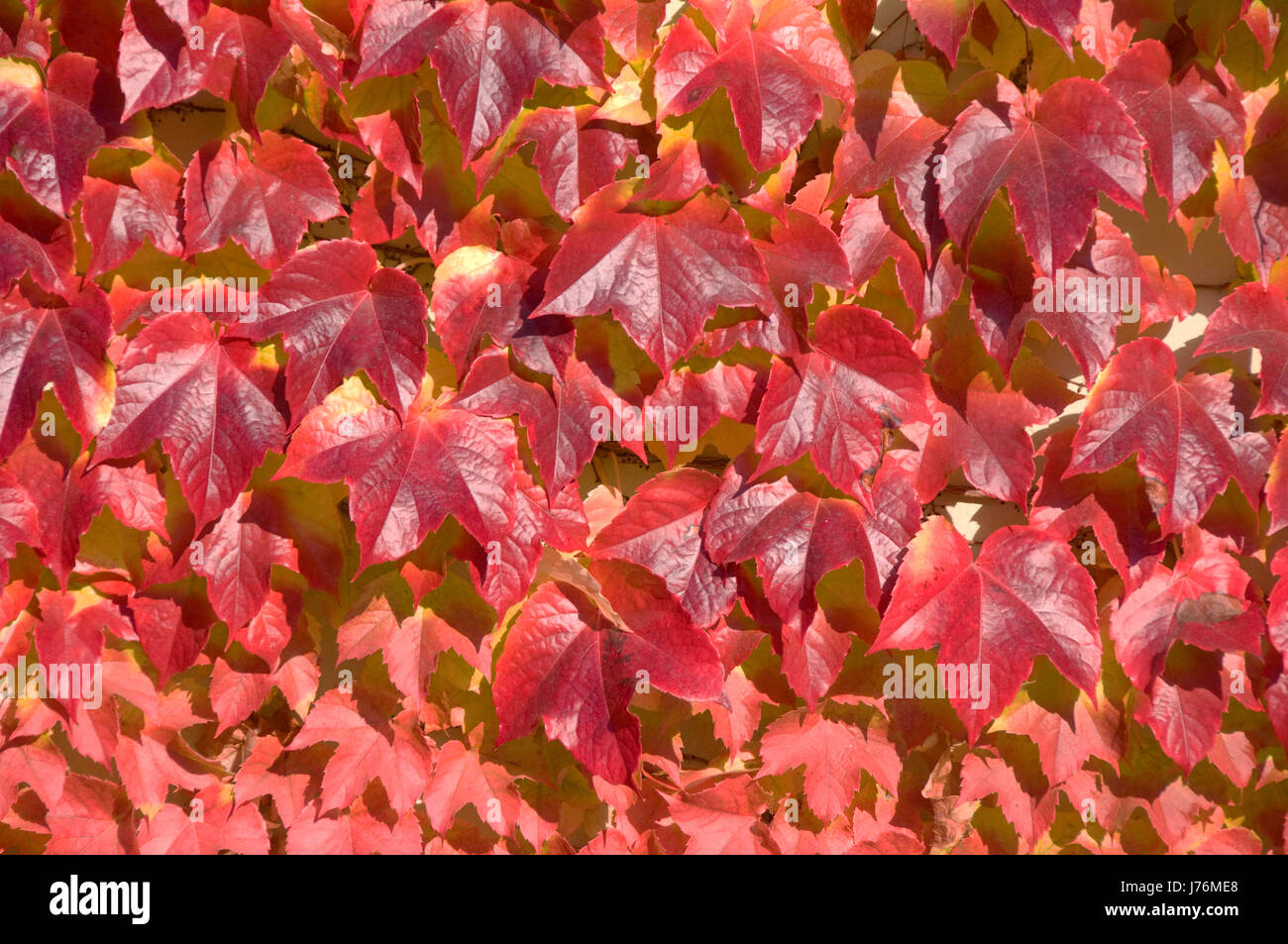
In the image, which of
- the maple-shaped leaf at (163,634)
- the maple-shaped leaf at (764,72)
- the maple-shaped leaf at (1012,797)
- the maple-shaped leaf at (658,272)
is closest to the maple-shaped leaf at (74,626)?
the maple-shaped leaf at (163,634)

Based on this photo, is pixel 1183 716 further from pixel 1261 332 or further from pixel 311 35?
pixel 311 35

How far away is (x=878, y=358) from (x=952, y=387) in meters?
0.24

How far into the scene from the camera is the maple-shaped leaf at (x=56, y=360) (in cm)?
151

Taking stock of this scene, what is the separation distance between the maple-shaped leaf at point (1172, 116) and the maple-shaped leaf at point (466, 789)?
168cm

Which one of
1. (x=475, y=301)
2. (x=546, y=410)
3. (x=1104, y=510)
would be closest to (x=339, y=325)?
(x=475, y=301)

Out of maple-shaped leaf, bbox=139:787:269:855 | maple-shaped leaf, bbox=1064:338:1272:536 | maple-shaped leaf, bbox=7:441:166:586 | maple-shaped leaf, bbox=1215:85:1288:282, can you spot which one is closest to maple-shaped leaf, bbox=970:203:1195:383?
maple-shaped leaf, bbox=1064:338:1272:536

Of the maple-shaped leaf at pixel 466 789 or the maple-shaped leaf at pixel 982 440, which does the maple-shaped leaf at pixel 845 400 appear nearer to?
the maple-shaped leaf at pixel 982 440

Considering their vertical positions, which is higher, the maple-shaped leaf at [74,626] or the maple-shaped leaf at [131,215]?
the maple-shaped leaf at [131,215]

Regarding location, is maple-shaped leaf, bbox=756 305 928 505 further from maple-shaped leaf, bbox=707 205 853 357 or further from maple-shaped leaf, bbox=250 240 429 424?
maple-shaped leaf, bbox=250 240 429 424

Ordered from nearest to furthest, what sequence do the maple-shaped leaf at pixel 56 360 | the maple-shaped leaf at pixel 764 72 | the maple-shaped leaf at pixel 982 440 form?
the maple-shaped leaf at pixel 764 72, the maple-shaped leaf at pixel 56 360, the maple-shaped leaf at pixel 982 440

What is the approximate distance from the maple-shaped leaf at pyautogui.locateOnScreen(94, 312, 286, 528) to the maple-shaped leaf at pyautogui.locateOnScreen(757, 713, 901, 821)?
3.63 ft

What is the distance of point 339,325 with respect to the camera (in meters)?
1.49

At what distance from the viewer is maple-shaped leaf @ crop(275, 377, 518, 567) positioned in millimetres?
1468

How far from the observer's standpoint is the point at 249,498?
1.61 meters
